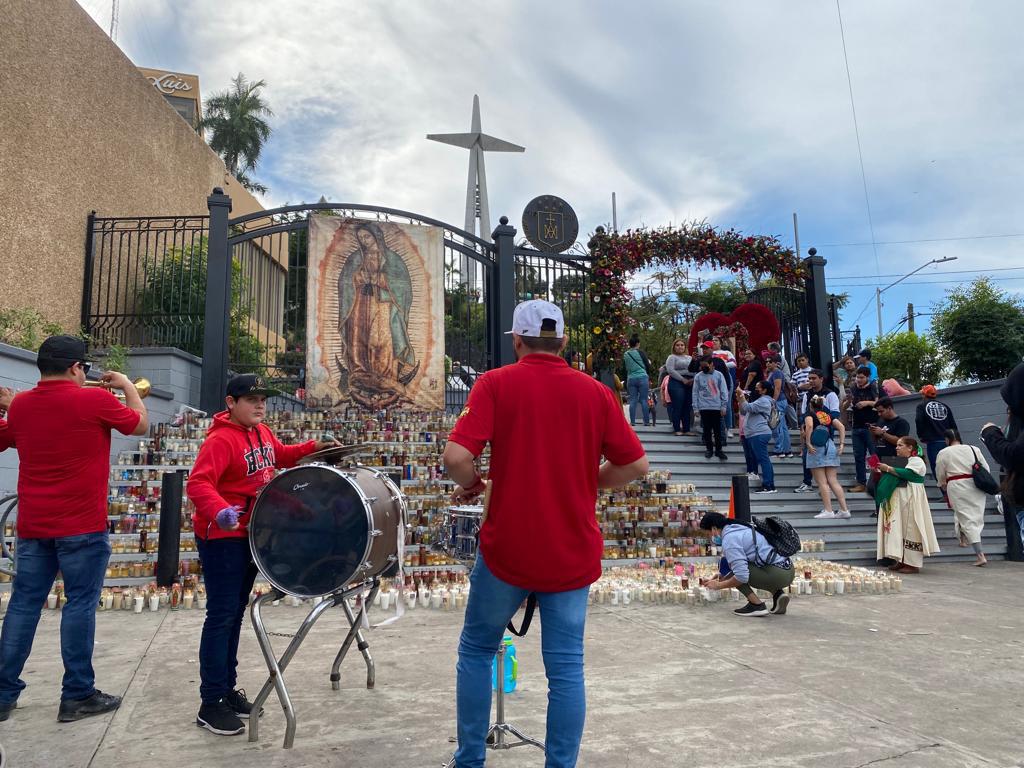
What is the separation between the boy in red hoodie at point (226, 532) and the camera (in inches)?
137

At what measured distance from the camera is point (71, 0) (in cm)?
1252

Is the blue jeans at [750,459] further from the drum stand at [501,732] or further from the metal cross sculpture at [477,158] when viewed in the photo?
the metal cross sculpture at [477,158]

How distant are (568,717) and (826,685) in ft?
8.06

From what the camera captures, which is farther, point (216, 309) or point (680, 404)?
point (680, 404)

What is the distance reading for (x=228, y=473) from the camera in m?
3.70

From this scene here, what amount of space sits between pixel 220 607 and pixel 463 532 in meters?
1.28

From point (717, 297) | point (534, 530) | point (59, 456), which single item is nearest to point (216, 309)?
point (59, 456)

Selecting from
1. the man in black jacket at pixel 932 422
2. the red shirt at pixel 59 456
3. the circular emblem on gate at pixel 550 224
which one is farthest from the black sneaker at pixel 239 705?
the circular emblem on gate at pixel 550 224

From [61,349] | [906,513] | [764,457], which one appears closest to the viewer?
[61,349]

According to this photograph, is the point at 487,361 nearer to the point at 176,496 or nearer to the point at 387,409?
the point at 387,409

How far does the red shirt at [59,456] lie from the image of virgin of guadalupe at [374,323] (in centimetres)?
901

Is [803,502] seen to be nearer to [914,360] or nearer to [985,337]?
[985,337]

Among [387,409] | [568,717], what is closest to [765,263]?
[387,409]

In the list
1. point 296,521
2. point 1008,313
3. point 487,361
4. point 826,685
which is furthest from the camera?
point 1008,313
